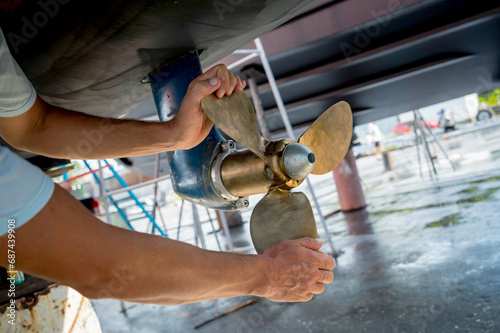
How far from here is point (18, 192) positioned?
27.9 inches

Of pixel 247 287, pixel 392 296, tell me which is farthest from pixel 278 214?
pixel 392 296

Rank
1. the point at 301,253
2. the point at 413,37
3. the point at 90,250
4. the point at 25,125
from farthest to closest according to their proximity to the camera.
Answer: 1. the point at 413,37
2. the point at 25,125
3. the point at 301,253
4. the point at 90,250

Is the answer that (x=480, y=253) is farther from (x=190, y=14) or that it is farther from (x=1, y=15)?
(x=1, y=15)

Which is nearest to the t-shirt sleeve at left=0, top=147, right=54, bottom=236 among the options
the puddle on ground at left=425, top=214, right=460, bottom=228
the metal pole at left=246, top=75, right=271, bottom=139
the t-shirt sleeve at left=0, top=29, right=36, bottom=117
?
the t-shirt sleeve at left=0, top=29, right=36, bottom=117

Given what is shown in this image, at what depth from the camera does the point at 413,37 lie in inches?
119

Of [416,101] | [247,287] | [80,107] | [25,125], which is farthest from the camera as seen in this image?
[416,101]

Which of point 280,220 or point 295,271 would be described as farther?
point 280,220

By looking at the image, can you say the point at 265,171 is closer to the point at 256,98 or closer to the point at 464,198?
the point at 256,98

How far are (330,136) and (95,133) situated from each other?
84cm

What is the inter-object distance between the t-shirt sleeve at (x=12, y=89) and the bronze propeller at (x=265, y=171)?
1.68 ft

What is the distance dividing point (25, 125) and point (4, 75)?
308 millimetres

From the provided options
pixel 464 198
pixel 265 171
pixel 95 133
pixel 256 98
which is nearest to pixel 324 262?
pixel 265 171

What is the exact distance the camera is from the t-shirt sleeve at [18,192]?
69 cm

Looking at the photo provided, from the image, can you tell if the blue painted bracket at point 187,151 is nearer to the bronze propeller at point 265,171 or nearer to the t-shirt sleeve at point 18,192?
the bronze propeller at point 265,171
